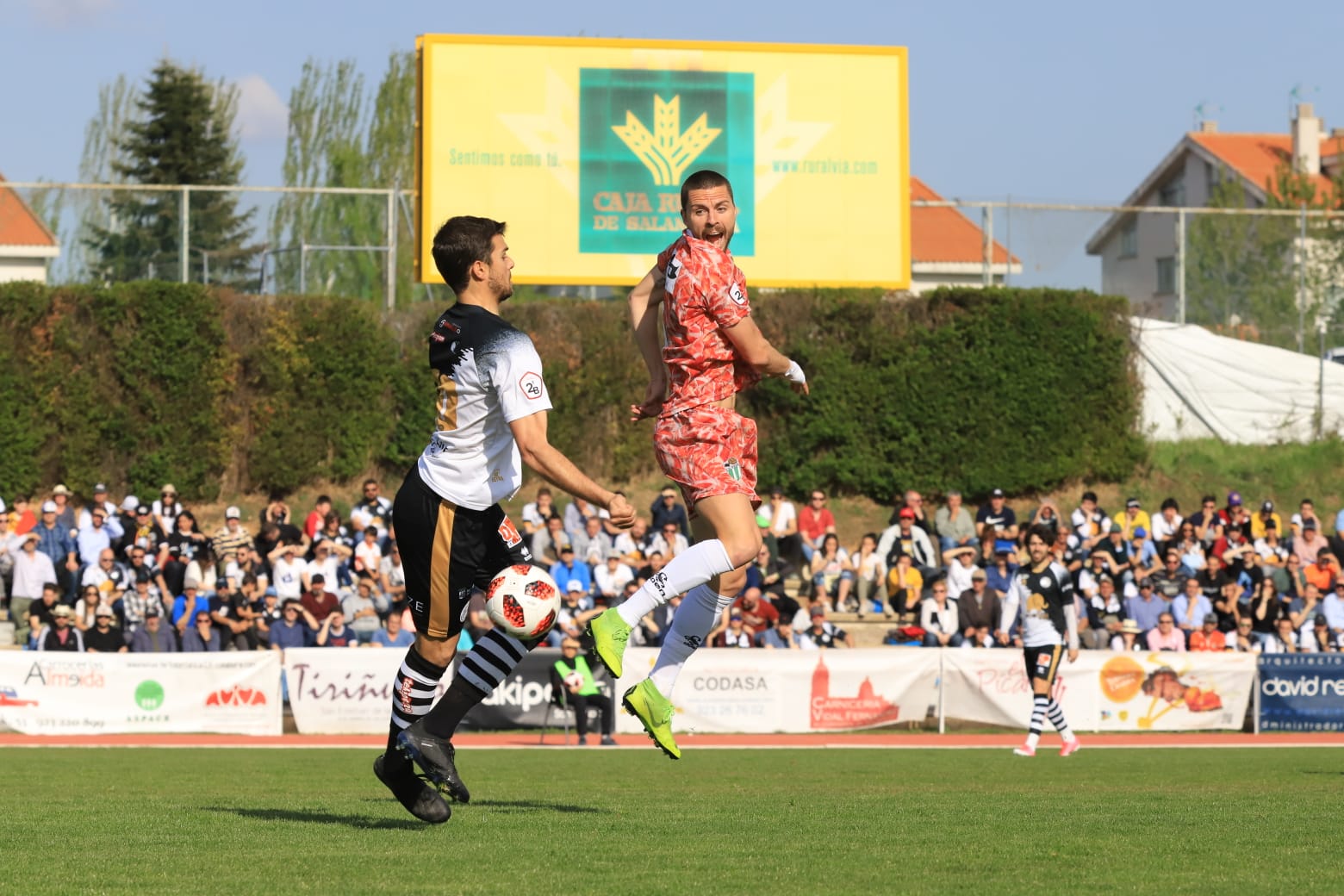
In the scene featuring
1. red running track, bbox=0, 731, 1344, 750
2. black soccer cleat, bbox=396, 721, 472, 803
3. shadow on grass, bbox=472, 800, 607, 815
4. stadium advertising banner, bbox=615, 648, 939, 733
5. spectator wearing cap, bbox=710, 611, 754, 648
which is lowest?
red running track, bbox=0, 731, 1344, 750

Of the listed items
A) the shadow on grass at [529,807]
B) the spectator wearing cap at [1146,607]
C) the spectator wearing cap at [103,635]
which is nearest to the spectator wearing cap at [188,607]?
the spectator wearing cap at [103,635]

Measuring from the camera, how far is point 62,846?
19.3 feet

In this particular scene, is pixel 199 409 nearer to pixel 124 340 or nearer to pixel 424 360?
pixel 124 340

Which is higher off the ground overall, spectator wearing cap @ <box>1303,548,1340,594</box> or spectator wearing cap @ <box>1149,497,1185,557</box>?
spectator wearing cap @ <box>1149,497,1185,557</box>

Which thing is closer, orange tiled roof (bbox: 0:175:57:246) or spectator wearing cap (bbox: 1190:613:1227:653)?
spectator wearing cap (bbox: 1190:613:1227:653)

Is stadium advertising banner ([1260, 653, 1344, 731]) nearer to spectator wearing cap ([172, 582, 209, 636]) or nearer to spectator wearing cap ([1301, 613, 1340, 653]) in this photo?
spectator wearing cap ([1301, 613, 1340, 653])

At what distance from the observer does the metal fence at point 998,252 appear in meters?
29.4

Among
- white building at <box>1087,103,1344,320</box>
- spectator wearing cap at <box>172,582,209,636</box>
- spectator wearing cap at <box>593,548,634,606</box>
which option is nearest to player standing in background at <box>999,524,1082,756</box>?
spectator wearing cap at <box>593,548,634,606</box>

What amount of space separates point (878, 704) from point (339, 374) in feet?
40.0

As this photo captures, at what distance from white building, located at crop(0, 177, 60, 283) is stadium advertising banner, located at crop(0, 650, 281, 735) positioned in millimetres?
10808

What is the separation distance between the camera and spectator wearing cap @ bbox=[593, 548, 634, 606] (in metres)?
21.6

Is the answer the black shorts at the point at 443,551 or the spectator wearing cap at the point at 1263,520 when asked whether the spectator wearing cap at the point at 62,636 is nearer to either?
the black shorts at the point at 443,551

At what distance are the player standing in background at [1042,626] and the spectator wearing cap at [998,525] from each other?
8.08 m

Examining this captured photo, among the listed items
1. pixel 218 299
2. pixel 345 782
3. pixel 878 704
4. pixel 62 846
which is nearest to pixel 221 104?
pixel 218 299
